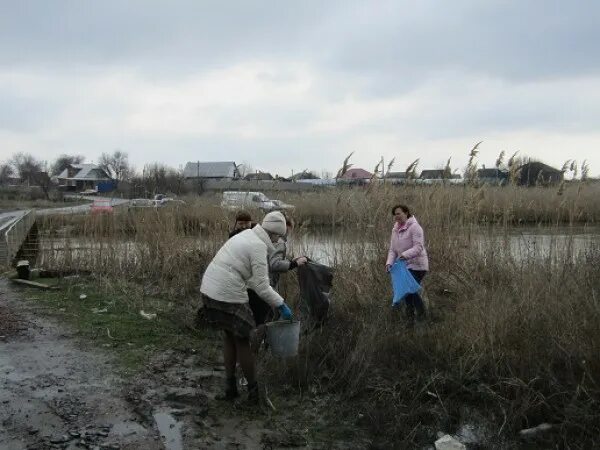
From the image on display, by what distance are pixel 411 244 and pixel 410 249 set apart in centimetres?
15

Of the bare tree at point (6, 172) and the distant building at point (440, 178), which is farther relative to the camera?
the bare tree at point (6, 172)

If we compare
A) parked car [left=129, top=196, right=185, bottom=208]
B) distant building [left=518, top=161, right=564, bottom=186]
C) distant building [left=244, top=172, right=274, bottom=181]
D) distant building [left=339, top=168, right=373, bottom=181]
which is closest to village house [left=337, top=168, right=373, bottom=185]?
distant building [left=339, top=168, right=373, bottom=181]

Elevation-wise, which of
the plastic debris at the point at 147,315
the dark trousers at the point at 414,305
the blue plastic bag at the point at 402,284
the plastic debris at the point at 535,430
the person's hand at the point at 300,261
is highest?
the person's hand at the point at 300,261

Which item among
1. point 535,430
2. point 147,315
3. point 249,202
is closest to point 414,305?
point 535,430

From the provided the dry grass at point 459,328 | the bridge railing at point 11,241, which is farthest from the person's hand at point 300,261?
the bridge railing at point 11,241

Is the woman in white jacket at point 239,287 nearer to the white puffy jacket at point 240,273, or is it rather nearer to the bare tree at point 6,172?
the white puffy jacket at point 240,273

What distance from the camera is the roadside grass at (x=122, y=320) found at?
580 cm

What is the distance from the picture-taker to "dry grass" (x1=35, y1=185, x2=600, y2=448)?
3902mm

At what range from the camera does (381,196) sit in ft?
25.9

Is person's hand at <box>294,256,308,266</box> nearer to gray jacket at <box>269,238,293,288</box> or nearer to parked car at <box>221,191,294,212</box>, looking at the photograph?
gray jacket at <box>269,238,293,288</box>

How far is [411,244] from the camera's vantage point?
6.27 meters

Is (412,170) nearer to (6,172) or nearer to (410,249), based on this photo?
(410,249)

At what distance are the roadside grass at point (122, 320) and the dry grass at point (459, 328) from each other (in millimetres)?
663

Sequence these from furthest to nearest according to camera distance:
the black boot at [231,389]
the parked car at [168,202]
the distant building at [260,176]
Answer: the parked car at [168,202], the distant building at [260,176], the black boot at [231,389]
